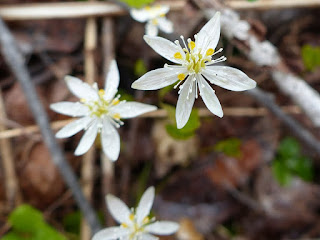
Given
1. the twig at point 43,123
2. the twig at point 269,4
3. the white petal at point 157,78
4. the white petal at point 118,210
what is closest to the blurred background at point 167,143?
the twig at point 269,4

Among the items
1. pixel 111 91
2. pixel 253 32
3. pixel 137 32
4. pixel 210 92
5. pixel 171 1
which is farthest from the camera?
pixel 137 32

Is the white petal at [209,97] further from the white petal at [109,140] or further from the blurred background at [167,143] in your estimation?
the blurred background at [167,143]

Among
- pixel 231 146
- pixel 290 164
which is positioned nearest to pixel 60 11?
pixel 231 146

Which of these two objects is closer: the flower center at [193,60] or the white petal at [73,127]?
the flower center at [193,60]

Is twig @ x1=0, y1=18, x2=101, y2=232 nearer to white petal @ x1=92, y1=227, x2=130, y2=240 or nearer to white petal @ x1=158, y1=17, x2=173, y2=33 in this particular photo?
white petal @ x1=92, y1=227, x2=130, y2=240

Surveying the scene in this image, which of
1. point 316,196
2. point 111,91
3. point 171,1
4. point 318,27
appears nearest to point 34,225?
point 111,91

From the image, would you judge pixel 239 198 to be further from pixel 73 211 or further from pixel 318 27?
pixel 318 27
